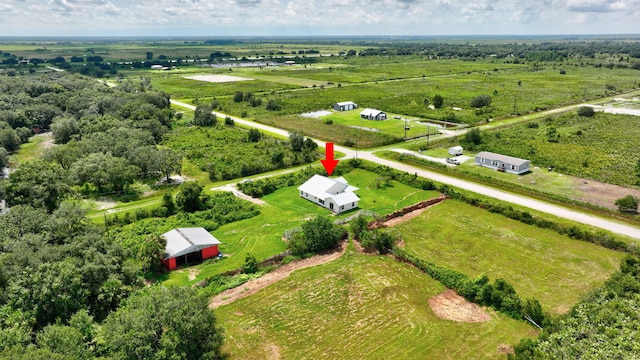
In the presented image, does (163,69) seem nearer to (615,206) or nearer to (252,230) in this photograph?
(252,230)

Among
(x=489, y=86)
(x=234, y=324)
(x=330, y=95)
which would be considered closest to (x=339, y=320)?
(x=234, y=324)

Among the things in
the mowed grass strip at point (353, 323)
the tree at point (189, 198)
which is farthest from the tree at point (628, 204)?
the tree at point (189, 198)

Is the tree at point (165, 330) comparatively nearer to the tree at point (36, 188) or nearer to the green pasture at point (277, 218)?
the green pasture at point (277, 218)

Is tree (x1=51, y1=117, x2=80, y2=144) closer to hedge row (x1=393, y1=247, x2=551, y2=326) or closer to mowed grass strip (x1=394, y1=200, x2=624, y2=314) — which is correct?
mowed grass strip (x1=394, y1=200, x2=624, y2=314)

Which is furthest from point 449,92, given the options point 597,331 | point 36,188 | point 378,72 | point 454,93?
point 36,188

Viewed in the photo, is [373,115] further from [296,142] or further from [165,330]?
[165,330]
